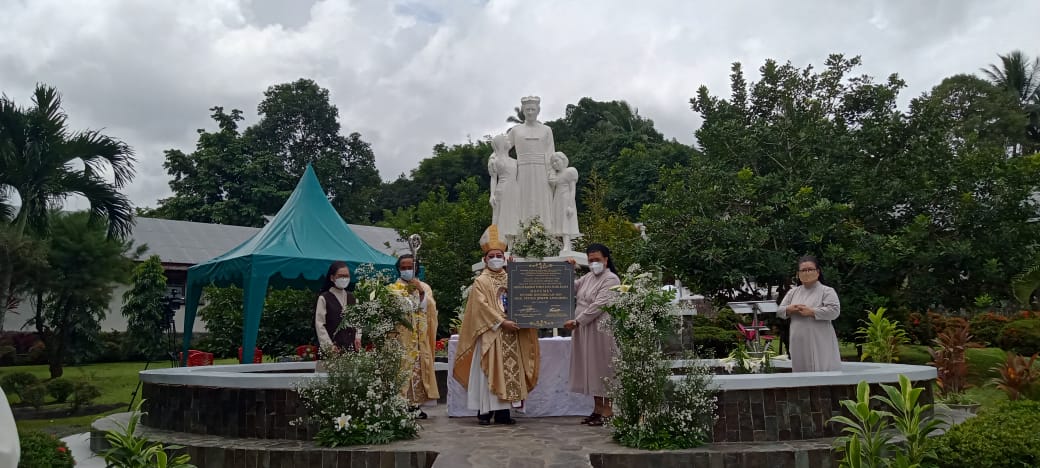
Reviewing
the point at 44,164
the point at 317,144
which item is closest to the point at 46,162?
the point at 44,164

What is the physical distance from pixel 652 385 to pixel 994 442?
2.29 meters

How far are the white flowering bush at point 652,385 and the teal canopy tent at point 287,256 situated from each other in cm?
503

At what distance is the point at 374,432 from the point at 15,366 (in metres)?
20.6

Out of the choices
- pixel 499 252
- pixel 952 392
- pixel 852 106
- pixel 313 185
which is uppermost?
pixel 852 106

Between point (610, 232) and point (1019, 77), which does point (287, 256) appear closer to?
point (610, 232)

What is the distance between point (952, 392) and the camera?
10477mm

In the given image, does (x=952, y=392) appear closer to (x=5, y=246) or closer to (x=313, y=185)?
(x=313, y=185)

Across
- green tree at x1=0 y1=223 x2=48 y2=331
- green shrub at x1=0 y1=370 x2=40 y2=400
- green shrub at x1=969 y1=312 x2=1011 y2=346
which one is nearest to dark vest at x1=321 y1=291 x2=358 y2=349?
green tree at x1=0 y1=223 x2=48 y2=331

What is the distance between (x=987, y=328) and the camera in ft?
57.3

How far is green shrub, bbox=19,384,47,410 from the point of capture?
12.1 meters

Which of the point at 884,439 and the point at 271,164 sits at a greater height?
the point at 271,164

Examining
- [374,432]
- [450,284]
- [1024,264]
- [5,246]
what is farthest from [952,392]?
[5,246]

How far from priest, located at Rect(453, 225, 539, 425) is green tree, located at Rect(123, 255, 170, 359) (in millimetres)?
17828

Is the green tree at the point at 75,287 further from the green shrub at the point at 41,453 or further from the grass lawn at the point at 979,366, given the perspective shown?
the grass lawn at the point at 979,366
